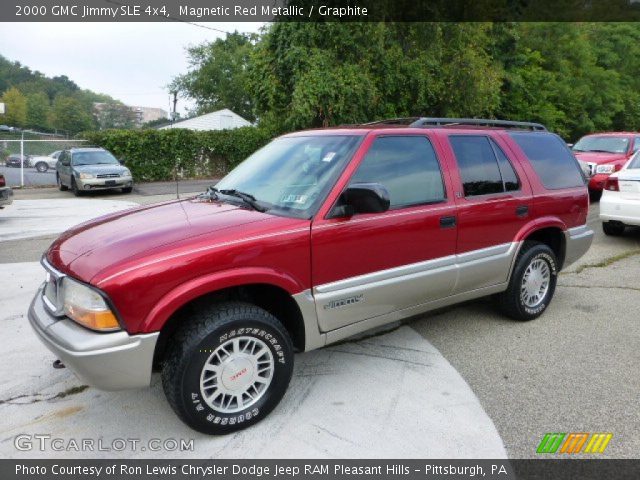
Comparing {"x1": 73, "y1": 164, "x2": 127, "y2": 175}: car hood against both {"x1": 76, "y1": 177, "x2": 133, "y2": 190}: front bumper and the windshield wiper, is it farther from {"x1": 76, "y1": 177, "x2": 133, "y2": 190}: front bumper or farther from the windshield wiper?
the windshield wiper

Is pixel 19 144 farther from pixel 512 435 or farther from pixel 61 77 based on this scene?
pixel 61 77

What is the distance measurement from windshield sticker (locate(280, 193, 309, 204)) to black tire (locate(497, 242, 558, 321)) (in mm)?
2230

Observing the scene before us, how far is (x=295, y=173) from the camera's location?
357cm

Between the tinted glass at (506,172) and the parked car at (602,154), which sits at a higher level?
the parked car at (602,154)

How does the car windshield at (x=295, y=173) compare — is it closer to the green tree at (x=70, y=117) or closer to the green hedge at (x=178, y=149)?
the green hedge at (x=178, y=149)

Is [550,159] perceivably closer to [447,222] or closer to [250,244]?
[447,222]

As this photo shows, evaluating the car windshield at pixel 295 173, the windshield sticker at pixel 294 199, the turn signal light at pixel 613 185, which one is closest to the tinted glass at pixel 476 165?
the car windshield at pixel 295 173

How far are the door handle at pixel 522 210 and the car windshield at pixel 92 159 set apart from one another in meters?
15.1

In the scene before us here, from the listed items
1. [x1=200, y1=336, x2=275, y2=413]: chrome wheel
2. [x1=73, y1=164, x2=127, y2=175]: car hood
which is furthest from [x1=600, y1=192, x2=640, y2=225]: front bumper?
[x1=73, y1=164, x2=127, y2=175]: car hood

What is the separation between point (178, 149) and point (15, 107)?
74.9m

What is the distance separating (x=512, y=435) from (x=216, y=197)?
260cm

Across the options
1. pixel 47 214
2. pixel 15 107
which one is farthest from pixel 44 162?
pixel 15 107

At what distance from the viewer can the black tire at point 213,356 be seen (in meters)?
2.69

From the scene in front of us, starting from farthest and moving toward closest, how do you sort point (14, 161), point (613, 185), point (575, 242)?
1. point (14, 161)
2. point (613, 185)
3. point (575, 242)
